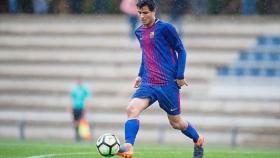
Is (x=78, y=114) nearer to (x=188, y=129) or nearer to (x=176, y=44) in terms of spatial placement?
(x=188, y=129)

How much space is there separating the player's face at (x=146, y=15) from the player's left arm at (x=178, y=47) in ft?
0.76

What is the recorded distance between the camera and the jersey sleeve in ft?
34.7

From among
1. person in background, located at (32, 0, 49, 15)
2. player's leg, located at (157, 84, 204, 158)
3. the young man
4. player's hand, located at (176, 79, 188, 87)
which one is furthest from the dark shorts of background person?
player's hand, located at (176, 79, 188, 87)

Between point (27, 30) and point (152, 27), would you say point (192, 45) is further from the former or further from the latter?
point (152, 27)

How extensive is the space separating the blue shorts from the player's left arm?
14 centimetres

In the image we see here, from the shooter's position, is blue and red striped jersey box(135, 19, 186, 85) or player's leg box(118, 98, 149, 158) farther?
blue and red striped jersey box(135, 19, 186, 85)

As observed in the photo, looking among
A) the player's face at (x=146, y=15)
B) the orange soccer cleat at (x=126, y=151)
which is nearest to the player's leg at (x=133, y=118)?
the orange soccer cleat at (x=126, y=151)

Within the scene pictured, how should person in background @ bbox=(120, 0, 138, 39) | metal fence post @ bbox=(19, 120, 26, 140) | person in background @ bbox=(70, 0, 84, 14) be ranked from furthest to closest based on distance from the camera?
person in background @ bbox=(70, 0, 84, 14)
person in background @ bbox=(120, 0, 138, 39)
metal fence post @ bbox=(19, 120, 26, 140)

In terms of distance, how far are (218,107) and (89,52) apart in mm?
4419

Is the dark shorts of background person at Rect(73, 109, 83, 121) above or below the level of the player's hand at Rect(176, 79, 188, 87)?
below

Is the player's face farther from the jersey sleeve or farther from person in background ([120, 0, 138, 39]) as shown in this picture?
person in background ([120, 0, 138, 39])

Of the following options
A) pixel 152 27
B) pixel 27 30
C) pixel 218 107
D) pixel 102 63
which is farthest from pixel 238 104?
pixel 152 27

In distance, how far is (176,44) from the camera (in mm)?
10641

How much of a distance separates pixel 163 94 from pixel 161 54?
50cm
